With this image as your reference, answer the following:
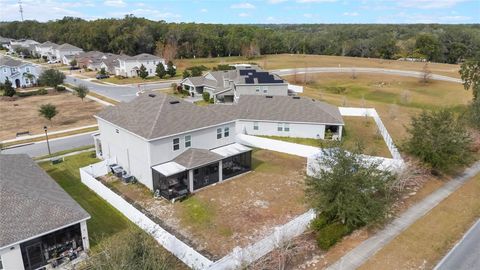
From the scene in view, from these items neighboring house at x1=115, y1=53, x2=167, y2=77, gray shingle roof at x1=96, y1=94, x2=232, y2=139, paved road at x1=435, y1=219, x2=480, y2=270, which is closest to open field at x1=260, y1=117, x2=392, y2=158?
gray shingle roof at x1=96, y1=94, x2=232, y2=139

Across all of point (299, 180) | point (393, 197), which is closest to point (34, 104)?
point (299, 180)

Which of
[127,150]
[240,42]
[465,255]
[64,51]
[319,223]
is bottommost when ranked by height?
[465,255]

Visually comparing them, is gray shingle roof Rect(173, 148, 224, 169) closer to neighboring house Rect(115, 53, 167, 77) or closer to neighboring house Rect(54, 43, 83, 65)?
neighboring house Rect(115, 53, 167, 77)

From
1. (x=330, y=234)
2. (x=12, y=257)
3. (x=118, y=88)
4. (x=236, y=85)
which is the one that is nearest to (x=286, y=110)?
(x=236, y=85)

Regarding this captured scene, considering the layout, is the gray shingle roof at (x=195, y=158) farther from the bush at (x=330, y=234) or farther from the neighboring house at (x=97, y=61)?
the neighboring house at (x=97, y=61)

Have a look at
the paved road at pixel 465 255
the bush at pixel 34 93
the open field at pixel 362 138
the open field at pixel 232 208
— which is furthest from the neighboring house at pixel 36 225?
the bush at pixel 34 93

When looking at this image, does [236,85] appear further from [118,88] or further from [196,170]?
[196,170]
